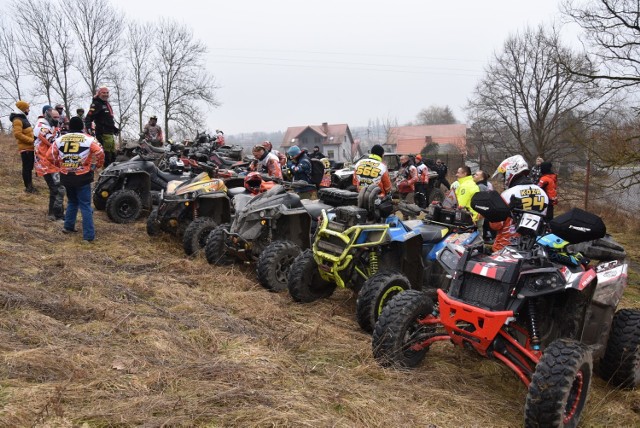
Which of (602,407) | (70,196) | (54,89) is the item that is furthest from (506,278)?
(54,89)

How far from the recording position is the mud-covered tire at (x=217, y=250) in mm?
6758

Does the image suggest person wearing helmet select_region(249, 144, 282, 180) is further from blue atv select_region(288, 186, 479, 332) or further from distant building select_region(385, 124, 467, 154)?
distant building select_region(385, 124, 467, 154)

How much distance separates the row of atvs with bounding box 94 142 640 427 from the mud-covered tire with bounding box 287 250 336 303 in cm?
1

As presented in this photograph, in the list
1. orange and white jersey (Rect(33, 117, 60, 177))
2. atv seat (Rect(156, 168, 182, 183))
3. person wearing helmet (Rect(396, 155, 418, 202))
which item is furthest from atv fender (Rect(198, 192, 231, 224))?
person wearing helmet (Rect(396, 155, 418, 202))

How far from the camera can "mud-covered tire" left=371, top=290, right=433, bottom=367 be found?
12.5 feet

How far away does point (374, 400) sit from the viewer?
328cm

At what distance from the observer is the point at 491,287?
139 inches

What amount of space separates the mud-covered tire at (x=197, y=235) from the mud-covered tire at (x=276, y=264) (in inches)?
60.6

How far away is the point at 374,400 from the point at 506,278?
1.21 m

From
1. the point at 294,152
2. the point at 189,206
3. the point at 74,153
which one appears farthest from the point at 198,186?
the point at 294,152

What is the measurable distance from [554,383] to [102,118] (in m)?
10.7

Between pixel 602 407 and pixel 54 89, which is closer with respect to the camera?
pixel 602 407

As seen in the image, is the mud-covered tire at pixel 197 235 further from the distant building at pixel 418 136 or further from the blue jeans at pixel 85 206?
the distant building at pixel 418 136

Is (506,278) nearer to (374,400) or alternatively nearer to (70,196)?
(374,400)
